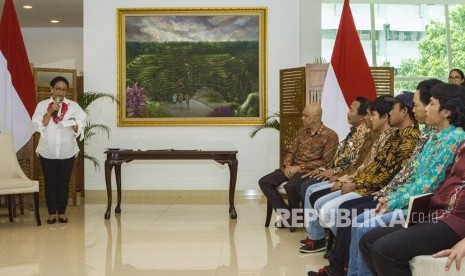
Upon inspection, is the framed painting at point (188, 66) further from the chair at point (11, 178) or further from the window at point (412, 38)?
the window at point (412, 38)

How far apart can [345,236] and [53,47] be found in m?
10.7

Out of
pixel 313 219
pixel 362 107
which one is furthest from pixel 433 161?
pixel 362 107

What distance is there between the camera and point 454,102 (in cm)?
371

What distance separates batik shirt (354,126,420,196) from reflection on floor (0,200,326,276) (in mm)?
900

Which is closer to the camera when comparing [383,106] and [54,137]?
[383,106]

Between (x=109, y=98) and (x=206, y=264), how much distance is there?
5601 millimetres

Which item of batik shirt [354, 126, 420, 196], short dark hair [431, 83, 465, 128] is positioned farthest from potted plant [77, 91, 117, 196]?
short dark hair [431, 83, 465, 128]

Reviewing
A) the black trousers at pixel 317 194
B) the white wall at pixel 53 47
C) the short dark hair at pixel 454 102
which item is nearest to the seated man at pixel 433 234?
the short dark hair at pixel 454 102

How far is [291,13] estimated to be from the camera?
10.6m

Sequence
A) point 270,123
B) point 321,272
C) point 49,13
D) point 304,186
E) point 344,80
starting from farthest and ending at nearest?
point 49,13 < point 270,123 < point 344,80 < point 304,186 < point 321,272

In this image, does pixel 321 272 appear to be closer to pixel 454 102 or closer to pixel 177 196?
pixel 454 102

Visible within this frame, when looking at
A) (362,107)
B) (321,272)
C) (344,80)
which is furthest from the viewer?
(344,80)

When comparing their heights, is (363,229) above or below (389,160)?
below

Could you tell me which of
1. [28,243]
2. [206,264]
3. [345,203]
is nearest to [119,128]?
[28,243]
